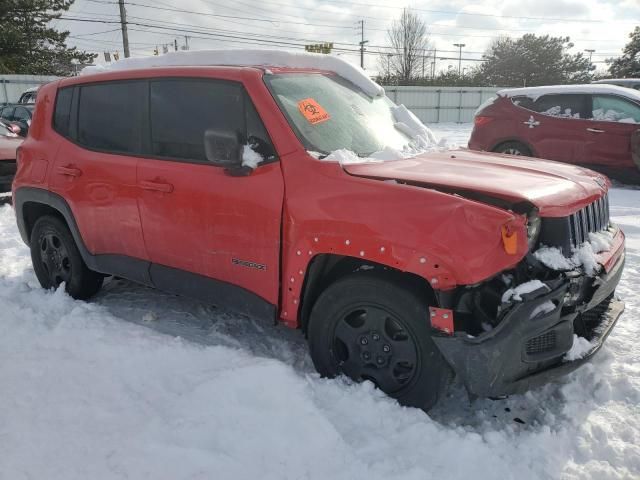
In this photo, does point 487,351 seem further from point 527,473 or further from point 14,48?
point 14,48

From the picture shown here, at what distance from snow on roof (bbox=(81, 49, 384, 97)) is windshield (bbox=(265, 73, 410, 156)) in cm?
12

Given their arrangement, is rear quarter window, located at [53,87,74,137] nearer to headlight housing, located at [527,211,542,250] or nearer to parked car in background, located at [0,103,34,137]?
headlight housing, located at [527,211,542,250]

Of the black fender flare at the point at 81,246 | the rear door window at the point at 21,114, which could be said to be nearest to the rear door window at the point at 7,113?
the rear door window at the point at 21,114

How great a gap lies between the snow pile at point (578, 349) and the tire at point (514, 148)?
260 inches

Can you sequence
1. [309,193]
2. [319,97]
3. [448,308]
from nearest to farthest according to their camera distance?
[448,308], [309,193], [319,97]

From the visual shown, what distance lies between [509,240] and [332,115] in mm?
1425

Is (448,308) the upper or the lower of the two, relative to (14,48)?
lower

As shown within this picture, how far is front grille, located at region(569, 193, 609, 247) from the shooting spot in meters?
2.69

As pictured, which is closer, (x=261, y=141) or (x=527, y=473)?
(x=527, y=473)

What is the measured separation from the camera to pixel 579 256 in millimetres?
2646

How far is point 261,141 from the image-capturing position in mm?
3010

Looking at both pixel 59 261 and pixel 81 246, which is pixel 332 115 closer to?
pixel 81 246

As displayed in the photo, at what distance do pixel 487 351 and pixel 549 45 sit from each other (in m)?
55.8

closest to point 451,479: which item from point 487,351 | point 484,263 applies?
point 487,351
